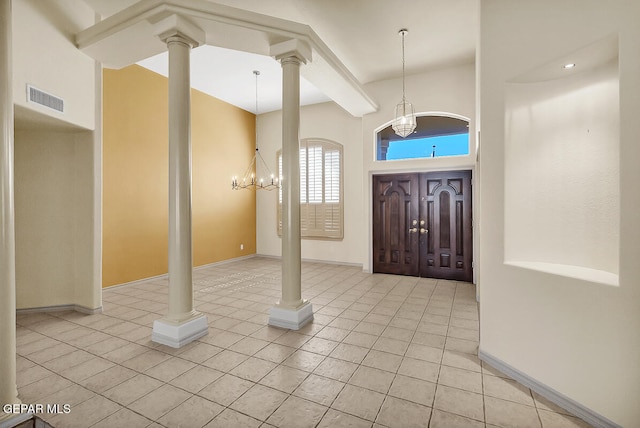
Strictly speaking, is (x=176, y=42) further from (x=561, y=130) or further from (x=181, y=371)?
(x=561, y=130)

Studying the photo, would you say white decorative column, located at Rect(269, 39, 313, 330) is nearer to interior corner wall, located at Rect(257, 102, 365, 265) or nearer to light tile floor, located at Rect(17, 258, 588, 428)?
light tile floor, located at Rect(17, 258, 588, 428)

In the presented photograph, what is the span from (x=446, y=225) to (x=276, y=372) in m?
4.45

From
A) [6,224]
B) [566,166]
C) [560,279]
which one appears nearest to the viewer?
[6,224]

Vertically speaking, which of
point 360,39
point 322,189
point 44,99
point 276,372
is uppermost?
point 360,39

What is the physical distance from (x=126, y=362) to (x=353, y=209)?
217 inches

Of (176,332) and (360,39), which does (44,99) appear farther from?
(360,39)

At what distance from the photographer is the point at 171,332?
3.09 meters

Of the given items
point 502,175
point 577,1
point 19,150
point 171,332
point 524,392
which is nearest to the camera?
point 577,1

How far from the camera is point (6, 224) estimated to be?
2.00 m

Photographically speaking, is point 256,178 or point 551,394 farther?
point 256,178

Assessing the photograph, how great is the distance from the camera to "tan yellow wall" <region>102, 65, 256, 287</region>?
530 cm

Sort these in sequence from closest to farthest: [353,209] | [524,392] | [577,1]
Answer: [577,1] → [524,392] → [353,209]

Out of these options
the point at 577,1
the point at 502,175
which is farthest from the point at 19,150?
the point at 577,1

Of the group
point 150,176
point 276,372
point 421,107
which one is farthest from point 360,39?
point 276,372
